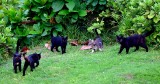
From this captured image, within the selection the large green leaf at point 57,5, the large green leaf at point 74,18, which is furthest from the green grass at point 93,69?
the large green leaf at point 57,5

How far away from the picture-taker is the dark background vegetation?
1026 centimetres

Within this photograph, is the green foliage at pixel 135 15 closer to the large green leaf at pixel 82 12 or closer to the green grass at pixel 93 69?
the large green leaf at pixel 82 12

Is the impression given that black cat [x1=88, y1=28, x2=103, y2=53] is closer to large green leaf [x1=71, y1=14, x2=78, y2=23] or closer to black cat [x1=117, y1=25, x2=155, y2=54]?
black cat [x1=117, y1=25, x2=155, y2=54]

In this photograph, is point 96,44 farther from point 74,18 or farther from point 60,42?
point 74,18

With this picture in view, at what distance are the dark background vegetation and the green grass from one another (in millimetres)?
1209

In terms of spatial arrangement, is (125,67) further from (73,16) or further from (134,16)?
(73,16)

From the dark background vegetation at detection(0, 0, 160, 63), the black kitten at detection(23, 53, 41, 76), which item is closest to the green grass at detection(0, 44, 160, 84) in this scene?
the black kitten at detection(23, 53, 41, 76)

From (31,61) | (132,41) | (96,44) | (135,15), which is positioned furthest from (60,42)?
(135,15)

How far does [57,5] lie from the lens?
34.7ft

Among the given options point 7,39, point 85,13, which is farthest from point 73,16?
point 7,39

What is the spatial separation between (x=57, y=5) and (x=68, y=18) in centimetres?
54

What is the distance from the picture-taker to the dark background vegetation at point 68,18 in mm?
10258

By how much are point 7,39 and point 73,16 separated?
2344mm

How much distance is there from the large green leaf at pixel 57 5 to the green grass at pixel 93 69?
1.61 meters
